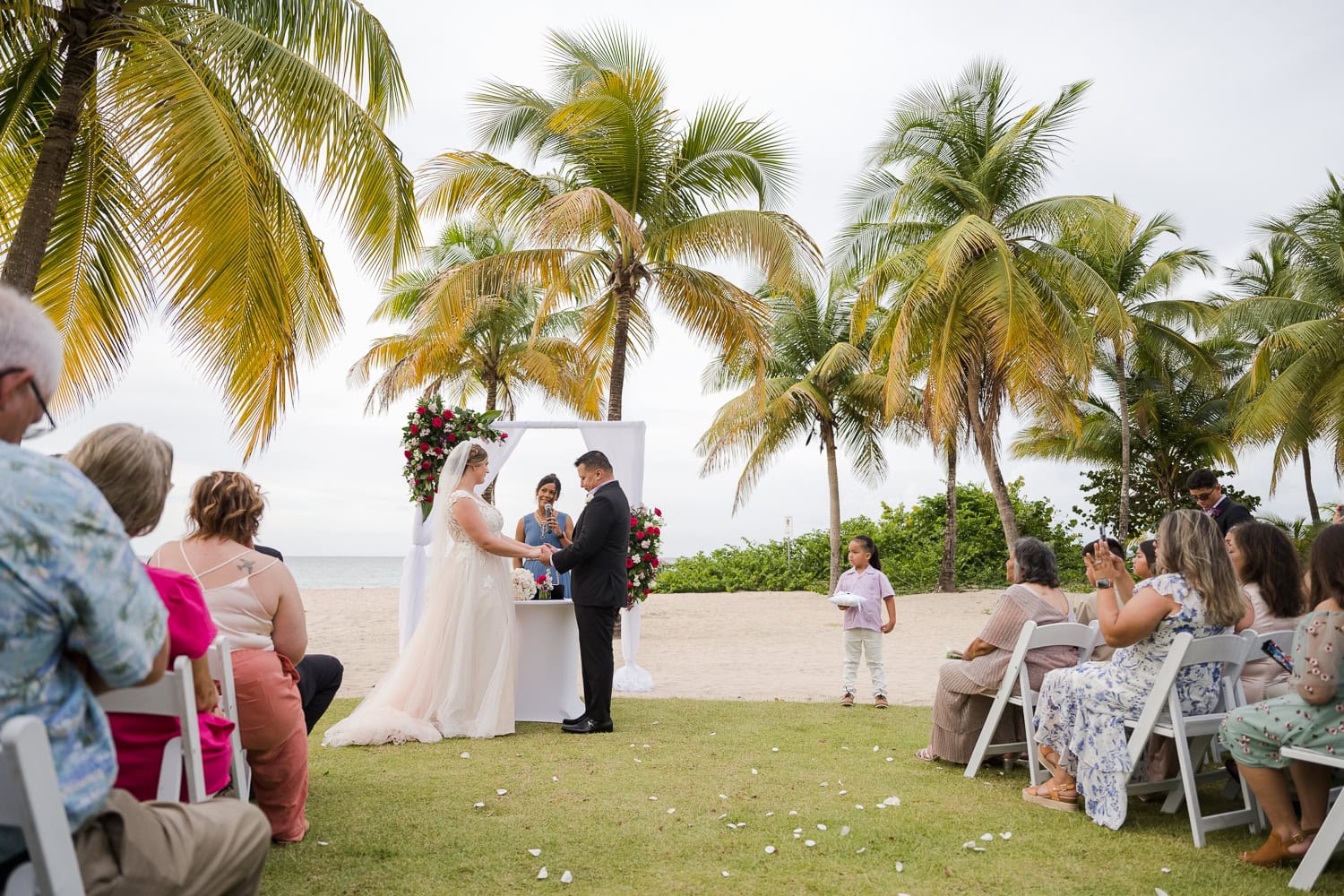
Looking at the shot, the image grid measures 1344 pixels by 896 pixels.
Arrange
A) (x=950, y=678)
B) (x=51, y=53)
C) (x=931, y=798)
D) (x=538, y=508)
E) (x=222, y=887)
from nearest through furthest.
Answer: (x=222, y=887) < (x=931, y=798) < (x=950, y=678) < (x=51, y=53) < (x=538, y=508)

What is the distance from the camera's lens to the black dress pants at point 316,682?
491cm

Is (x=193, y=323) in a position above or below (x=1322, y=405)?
below

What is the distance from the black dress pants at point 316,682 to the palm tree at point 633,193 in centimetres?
870

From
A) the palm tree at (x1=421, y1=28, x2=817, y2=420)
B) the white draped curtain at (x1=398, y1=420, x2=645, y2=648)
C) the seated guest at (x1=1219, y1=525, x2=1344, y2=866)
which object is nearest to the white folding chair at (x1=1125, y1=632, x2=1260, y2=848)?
the seated guest at (x1=1219, y1=525, x2=1344, y2=866)

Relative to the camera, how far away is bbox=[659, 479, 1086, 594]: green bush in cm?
2534

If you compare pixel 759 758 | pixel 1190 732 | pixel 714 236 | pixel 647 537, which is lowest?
pixel 759 758

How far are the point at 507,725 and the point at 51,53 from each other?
19.8 ft

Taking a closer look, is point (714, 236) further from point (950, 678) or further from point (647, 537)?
point (950, 678)

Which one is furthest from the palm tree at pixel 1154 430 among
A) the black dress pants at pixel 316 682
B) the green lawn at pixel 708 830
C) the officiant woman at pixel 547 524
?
the black dress pants at pixel 316 682

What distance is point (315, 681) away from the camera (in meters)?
4.99

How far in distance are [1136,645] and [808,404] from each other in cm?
1978

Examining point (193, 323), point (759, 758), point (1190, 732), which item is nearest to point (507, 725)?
point (759, 758)

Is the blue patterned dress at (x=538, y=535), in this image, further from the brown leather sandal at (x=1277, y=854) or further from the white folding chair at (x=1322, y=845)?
the white folding chair at (x=1322, y=845)

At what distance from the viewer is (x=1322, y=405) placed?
20.8 meters
